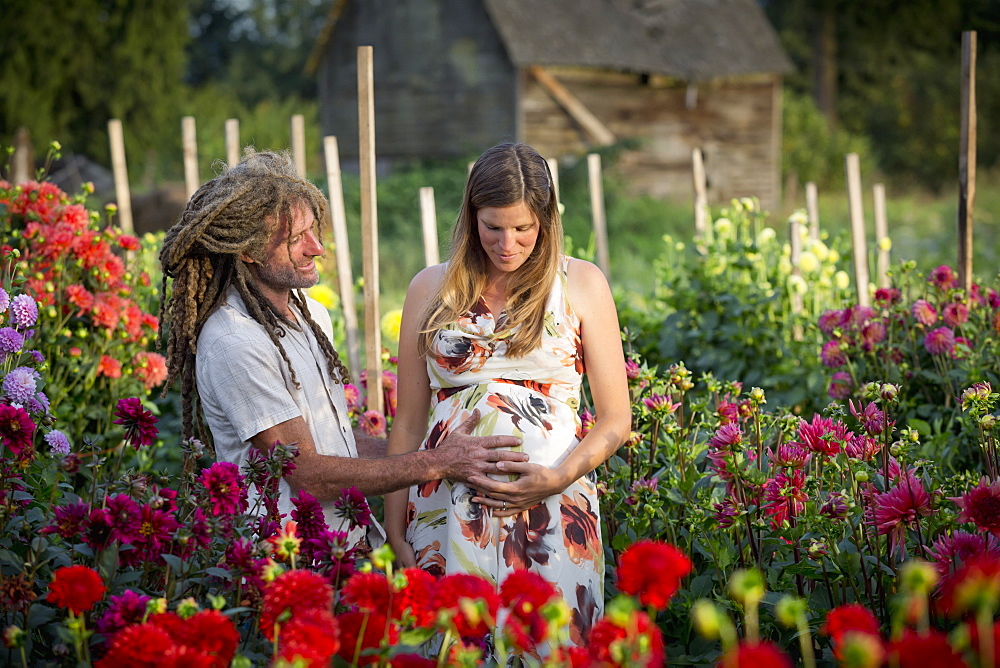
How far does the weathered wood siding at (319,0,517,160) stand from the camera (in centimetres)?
1423

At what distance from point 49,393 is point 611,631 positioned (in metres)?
2.76

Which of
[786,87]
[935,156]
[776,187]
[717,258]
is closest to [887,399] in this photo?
[717,258]

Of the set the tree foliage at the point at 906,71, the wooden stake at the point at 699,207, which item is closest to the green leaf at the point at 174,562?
the wooden stake at the point at 699,207

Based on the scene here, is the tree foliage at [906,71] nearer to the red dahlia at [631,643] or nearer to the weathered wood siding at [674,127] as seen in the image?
the weathered wood siding at [674,127]

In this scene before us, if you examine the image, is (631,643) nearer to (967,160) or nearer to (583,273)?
(583,273)

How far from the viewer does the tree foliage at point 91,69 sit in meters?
14.0

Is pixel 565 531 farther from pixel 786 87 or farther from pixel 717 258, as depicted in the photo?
pixel 786 87

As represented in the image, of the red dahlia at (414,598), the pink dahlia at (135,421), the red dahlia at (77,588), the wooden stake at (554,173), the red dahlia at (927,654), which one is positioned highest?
the wooden stake at (554,173)

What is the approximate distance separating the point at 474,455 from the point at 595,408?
32cm

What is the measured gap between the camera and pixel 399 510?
2.17 meters

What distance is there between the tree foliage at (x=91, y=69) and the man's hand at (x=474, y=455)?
47.4 feet

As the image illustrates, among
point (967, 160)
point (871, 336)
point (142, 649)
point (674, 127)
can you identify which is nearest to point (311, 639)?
point (142, 649)

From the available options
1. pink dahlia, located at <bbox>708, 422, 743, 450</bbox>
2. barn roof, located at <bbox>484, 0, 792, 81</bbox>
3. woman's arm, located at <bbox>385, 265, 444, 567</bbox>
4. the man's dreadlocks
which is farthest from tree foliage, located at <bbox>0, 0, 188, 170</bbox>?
pink dahlia, located at <bbox>708, 422, 743, 450</bbox>

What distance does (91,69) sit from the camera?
594 inches
